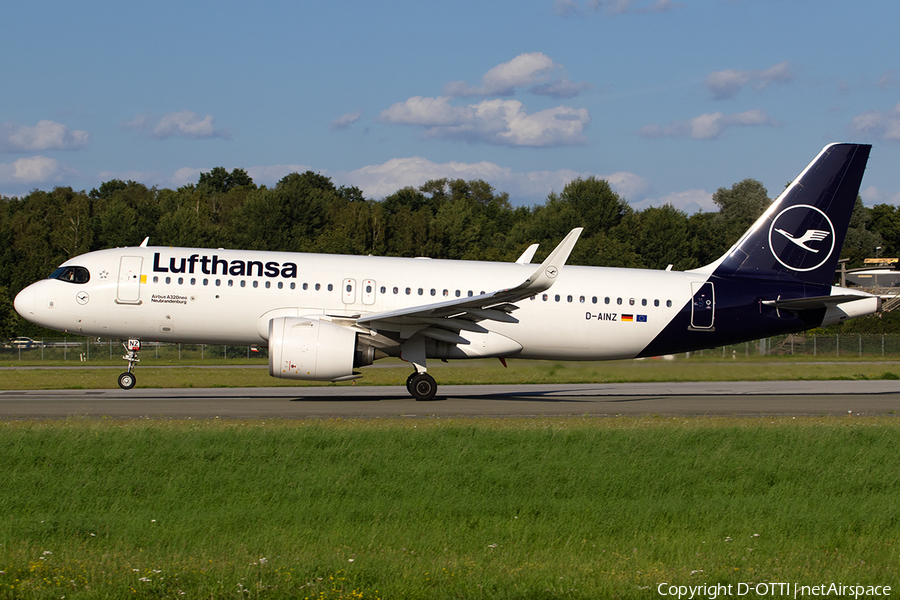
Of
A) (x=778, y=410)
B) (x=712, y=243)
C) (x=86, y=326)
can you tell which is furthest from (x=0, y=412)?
(x=712, y=243)

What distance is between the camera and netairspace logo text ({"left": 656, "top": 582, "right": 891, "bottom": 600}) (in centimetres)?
667

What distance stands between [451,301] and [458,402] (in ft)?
8.82

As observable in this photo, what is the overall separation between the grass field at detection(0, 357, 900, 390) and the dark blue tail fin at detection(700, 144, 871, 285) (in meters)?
3.08

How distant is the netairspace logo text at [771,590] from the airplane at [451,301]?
13.0 meters

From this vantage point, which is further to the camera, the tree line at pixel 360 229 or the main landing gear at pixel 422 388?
the tree line at pixel 360 229

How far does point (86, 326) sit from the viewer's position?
21.8m

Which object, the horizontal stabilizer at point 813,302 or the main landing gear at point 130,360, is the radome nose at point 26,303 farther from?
the horizontal stabilizer at point 813,302

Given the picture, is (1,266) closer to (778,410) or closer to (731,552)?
(778,410)

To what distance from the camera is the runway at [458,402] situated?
Result: 18.3 metres

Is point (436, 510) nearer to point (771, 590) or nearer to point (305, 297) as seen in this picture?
point (771, 590)

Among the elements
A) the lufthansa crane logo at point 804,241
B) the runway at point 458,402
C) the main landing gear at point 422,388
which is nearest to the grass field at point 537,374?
the runway at point 458,402

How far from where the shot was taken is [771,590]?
6.76 meters

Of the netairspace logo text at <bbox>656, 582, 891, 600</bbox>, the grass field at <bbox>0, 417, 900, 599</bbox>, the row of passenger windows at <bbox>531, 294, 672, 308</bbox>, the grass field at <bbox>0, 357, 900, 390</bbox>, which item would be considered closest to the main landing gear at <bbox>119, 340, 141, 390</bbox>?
the grass field at <bbox>0, 357, 900, 390</bbox>

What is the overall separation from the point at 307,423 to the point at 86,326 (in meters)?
9.41
